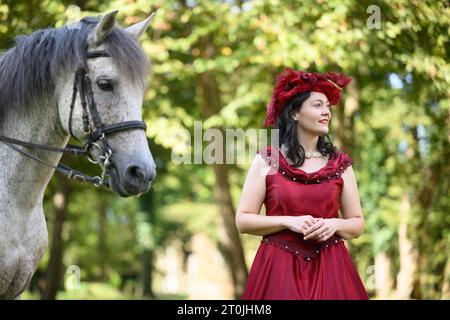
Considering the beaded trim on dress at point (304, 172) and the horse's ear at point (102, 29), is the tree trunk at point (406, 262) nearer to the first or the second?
the beaded trim on dress at point (304, 172)

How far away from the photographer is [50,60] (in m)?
4.41

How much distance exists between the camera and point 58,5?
9016 mm

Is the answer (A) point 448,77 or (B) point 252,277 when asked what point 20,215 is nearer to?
(B) point 252,277

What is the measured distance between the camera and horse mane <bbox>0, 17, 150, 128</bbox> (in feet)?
14.1

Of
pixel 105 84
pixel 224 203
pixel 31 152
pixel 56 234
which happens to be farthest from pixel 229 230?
pixel 105 84

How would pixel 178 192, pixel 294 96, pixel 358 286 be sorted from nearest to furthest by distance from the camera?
pixel 358 286 < pixel 294 96 < pixel 178 192

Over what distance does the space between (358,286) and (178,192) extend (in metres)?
30.7

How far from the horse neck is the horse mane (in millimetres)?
71

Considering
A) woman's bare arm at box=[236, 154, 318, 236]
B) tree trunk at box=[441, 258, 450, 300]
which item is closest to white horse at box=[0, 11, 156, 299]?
woman's bare arm at box=[236, 154, 318, 236]

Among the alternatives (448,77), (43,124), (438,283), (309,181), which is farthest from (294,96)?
(438,283)

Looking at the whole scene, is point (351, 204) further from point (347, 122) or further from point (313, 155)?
point (347, 122)

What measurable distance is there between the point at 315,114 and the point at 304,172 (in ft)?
1.17

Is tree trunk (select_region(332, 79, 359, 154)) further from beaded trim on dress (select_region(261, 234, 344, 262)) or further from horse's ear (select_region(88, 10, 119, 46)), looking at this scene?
beaded trim on dress (select_region(261, 234, 344, 262))

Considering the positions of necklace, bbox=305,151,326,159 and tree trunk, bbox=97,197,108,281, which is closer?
necklace, bbox=305,151,326,159
